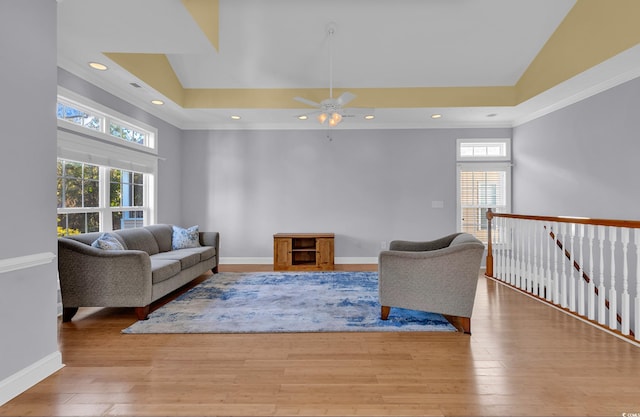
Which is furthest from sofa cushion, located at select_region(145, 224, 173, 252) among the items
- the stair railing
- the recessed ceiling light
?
the stair railing

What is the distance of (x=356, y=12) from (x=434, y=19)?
104 centimetres

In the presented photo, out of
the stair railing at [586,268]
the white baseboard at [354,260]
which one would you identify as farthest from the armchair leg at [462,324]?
the white baseboard at [354,260]

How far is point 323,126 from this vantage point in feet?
19.8

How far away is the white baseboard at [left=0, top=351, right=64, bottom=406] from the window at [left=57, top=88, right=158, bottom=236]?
195cm

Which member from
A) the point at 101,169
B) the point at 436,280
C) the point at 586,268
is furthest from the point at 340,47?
the point at 586,268

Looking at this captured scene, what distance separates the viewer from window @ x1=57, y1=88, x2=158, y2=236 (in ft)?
11.9

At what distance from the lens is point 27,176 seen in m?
2.06

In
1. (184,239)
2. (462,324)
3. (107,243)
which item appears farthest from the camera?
(184,239)

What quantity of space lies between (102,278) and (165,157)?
9.69 ft

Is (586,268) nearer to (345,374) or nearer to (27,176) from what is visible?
(345,374)

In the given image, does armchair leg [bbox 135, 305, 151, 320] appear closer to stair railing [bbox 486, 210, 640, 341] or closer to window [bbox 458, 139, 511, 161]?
stair railing [bbox 486, 210, 640, 341]

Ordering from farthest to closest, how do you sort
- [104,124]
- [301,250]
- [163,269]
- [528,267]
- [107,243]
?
[301,250] → [104,124] → [528,267] → [163,269] → [107,243]

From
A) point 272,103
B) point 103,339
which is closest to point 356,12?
point 272,103

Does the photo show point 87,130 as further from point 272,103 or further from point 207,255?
point 272,103
